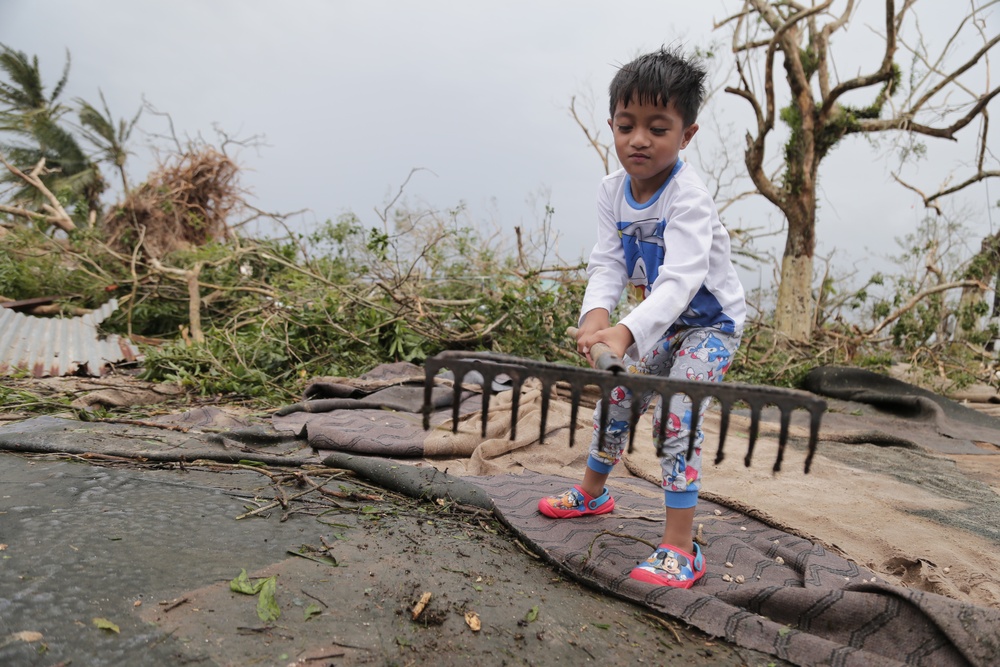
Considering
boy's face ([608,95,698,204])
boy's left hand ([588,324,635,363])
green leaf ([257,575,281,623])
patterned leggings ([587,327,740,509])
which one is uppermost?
boy's face ([608,95,698,204])

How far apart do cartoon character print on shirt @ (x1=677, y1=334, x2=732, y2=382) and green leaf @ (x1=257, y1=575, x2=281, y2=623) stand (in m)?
1.25

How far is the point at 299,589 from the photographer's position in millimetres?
1517

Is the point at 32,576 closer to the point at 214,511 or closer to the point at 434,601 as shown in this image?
the point at 214,511

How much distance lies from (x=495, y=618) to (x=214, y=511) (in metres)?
1.00

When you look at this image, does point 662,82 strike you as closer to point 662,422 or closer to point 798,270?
point 662,422

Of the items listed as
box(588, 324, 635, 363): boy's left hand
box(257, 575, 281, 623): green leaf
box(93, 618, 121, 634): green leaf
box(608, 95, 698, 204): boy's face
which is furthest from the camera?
box(608, 95, 698, 204): boy's face

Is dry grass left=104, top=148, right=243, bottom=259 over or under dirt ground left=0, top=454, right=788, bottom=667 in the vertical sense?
over

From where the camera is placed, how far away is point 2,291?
22.5 ft

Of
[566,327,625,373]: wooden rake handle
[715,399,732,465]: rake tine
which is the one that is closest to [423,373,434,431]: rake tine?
[566,327,625,373]: wooden rake handle

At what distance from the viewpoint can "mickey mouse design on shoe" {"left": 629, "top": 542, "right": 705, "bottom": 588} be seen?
1.77 m

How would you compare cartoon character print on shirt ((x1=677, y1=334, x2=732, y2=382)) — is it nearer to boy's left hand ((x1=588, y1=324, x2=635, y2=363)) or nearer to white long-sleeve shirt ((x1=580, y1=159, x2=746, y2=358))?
white long-sleeve shirt ((x1=580, y1=159, x2=746, y2=358))

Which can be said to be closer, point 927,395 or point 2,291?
point 927,395

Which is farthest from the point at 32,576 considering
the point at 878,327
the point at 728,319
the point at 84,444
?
the point at 878,327

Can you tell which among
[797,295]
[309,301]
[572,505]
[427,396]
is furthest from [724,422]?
[797,295]
